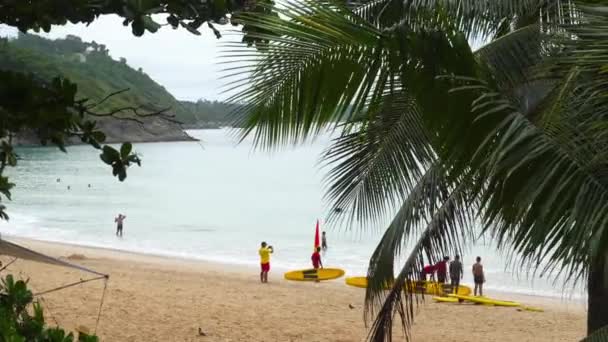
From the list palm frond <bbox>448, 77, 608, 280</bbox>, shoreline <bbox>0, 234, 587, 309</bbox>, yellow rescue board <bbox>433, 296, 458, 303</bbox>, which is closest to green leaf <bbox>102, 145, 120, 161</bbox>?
palm frond <bbox>448, 77, 608, 280</bbox>

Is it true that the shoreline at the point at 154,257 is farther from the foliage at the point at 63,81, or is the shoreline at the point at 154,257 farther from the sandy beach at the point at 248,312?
the foliage at the point at 63,81

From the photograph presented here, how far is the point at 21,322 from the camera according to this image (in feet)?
9.07

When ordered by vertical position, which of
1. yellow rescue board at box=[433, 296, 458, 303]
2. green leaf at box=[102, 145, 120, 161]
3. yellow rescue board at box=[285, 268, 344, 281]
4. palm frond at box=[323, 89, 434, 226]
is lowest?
yellow rescue board at box=[433, 296, 458, 303]

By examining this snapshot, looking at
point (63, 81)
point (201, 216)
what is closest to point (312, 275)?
point (63, 81)

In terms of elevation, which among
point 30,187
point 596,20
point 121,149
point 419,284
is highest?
point 30,187

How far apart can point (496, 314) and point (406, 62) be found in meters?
12.1

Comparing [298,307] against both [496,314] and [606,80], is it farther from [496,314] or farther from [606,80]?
[606,80]

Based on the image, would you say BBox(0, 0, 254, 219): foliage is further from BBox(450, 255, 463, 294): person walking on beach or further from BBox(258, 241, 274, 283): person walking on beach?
BBox(258, 241, 274, 283): person walking on beach

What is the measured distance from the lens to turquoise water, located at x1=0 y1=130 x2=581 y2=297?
1045 inches

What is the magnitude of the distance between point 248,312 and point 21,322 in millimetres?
10011

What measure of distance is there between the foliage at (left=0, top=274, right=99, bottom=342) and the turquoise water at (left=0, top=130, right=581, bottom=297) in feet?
3.09

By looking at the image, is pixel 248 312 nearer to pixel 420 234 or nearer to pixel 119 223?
pixel 420 234

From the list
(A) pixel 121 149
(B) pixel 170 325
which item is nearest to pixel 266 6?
(A) pixel 121 149

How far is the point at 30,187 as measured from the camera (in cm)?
5703
